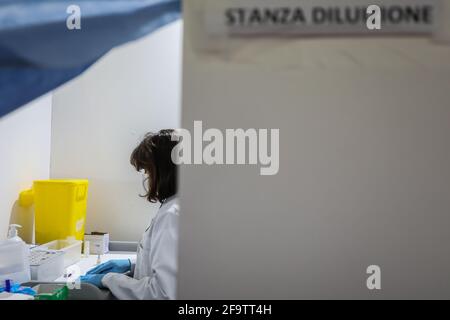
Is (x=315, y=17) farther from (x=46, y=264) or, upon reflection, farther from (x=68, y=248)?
(x=68, y=248)

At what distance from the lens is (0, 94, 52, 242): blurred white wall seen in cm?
191

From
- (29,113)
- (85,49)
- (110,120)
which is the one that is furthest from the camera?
(110,120)

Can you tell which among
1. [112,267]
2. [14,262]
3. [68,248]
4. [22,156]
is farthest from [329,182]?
[22,156]

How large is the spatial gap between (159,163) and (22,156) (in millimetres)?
1039

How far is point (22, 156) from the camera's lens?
2.05 meters

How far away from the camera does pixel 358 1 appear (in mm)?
739

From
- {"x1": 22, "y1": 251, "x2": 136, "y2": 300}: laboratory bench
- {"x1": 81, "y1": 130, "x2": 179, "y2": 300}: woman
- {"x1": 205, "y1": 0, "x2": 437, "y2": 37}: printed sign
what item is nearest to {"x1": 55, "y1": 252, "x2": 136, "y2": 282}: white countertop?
{"x1": 22, "y1": 251, "x2": 136, "y2": 300}: laboratory bench

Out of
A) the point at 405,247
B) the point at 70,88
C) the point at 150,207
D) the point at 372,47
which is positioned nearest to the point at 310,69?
the point at 372,47

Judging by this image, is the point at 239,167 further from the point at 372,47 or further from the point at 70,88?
the point at 70,88

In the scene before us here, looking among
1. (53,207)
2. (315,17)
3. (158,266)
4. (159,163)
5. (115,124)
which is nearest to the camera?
(315,17)

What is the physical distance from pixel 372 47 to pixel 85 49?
0.63 m

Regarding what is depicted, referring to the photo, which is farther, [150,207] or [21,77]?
[150,207]

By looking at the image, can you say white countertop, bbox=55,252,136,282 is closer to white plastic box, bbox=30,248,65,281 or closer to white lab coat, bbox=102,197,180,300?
white plastic box, bbox=30,248,65,281

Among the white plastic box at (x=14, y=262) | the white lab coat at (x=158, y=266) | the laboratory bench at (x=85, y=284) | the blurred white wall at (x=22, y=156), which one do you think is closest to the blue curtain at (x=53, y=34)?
the white lab coat at (x=158, y=266)
